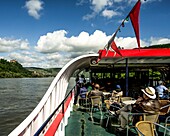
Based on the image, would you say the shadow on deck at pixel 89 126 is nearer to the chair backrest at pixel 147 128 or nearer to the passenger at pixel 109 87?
the chair backrest at pixel 147 128

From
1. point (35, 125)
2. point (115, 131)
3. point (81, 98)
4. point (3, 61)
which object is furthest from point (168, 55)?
point (3, 61)

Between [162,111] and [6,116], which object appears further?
[6,116]

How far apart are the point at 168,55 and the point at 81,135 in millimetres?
5204

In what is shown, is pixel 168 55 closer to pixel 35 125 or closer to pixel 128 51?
pixel 128 51

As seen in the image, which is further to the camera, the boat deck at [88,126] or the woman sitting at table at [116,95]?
the woman sitting at table at [116,95]

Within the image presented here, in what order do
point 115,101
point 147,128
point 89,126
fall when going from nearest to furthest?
point 147,128
point 89,126
point 115,101

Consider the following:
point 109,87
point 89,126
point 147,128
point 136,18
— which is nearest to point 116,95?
point 89,126

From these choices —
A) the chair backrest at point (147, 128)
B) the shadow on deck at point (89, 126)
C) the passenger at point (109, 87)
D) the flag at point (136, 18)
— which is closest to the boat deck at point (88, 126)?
the shadow on deck at point (89, 126)

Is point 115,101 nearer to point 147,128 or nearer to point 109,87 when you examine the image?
point 147,128

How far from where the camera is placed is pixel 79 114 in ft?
24.3

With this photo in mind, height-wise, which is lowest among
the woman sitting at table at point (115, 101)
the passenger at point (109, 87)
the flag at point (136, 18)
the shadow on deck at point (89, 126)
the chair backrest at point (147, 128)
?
the shadow on deck at point (89, 126)

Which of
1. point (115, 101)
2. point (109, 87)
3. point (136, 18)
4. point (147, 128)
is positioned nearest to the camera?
point (147, 128)

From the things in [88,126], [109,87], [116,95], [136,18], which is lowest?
[88,126]

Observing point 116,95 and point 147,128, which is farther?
point 116,95
